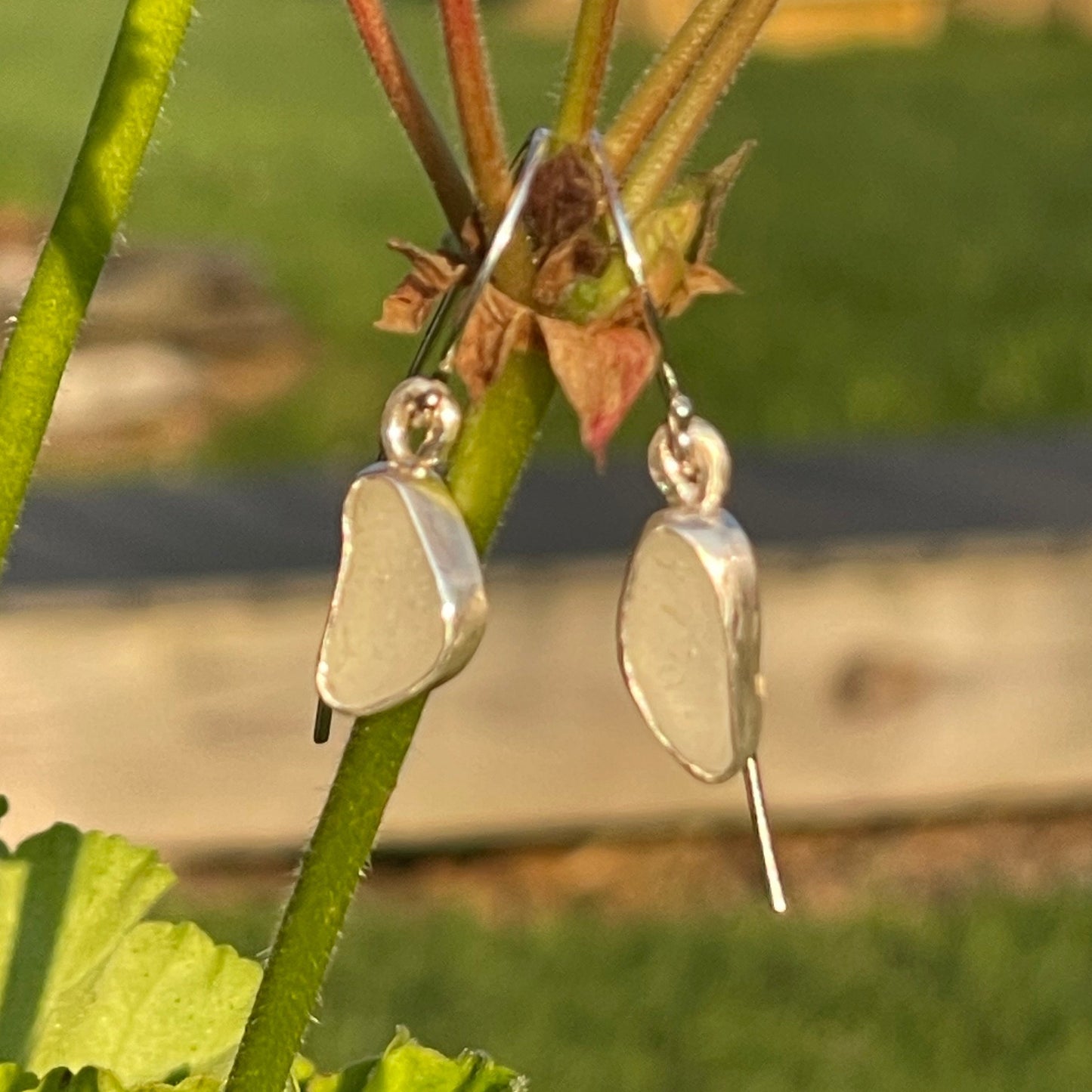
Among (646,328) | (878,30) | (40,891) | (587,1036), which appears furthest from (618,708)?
(878,30)

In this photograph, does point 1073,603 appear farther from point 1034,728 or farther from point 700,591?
point 700,591

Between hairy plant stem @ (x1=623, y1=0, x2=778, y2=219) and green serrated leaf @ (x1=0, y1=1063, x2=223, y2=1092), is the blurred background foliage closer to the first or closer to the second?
hairy plant stem @ (x1=623, y1=0, x2=778, y2=219)

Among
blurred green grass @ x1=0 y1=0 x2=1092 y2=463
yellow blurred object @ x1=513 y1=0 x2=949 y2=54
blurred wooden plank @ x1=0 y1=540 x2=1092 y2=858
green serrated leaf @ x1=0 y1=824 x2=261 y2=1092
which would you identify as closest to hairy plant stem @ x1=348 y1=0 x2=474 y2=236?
green serrated leaf @ x1=0 y1=824 x2=261 y2=1092

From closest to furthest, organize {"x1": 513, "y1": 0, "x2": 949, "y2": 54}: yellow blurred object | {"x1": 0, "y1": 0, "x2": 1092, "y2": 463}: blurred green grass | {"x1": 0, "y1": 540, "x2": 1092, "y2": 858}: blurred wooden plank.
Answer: {"x1": 0, "y1": 540, "x2": 1092, "y2": 858}: blurred wooden plank
{"x1": 0, "y1": 0, "x2": 1092, "y2": 463}: blurred green grass
{"x1": 513, "y1": 0, "x2": 949, "y2": 54}: yellow blurred object

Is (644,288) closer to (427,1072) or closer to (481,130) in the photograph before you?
(481,130)

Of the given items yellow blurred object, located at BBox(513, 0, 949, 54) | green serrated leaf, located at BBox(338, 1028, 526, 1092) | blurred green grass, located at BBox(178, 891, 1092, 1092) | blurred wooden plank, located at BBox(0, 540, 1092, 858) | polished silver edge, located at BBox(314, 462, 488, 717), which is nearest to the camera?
polished silver edge, located at BBox(314, 462, 488, 717)
